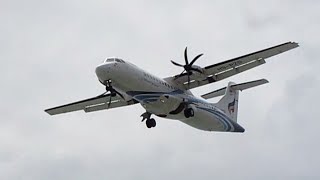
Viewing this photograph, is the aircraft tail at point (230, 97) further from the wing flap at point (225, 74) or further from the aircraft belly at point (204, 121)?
the wing flap at point (225, 74)

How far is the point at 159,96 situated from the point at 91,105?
7.85 meters

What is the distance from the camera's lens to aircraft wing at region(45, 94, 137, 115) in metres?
56.4

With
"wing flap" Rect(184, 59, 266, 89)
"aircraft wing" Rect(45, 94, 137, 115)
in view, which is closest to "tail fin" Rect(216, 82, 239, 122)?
"wing flap" Rect(184, 59, 266, 89)

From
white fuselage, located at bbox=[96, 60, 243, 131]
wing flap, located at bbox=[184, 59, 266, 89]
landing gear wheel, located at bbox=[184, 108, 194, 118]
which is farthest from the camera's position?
landing gear wheel, located at bbox=[184, 108, 194, 118]

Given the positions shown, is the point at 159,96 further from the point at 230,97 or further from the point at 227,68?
the point at 230,97

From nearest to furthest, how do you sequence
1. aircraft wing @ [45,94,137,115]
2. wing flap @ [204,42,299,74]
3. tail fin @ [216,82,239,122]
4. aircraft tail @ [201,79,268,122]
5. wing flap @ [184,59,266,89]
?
wing flap @ [204,42,299,74]
wing flap @ [184,59,266,89]
aircraft wing @ [45,94,137,115]
aircraft tail @ [201,79,268,122]
tail fin @ [216,82,239,122]

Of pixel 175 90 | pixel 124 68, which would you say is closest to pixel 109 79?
pixel 124 68

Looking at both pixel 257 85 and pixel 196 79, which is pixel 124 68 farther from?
pixel 257 85

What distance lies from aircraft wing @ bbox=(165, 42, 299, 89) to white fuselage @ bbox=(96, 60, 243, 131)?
62cm

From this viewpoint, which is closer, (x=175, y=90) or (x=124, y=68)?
(x=124, y=68)

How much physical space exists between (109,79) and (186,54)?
22.5 feet

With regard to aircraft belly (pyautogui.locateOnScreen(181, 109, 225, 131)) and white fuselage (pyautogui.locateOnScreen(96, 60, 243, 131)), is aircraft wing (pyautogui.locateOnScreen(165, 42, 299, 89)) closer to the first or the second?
white fuselage (pyautogui.locateOnScreen(96, 60, 243, 131))

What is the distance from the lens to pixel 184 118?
175 ft

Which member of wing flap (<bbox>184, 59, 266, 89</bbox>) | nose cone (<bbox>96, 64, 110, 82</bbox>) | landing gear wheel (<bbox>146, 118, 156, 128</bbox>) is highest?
wing flap (<bbox>184, 59, 266, 89</bbox>)
